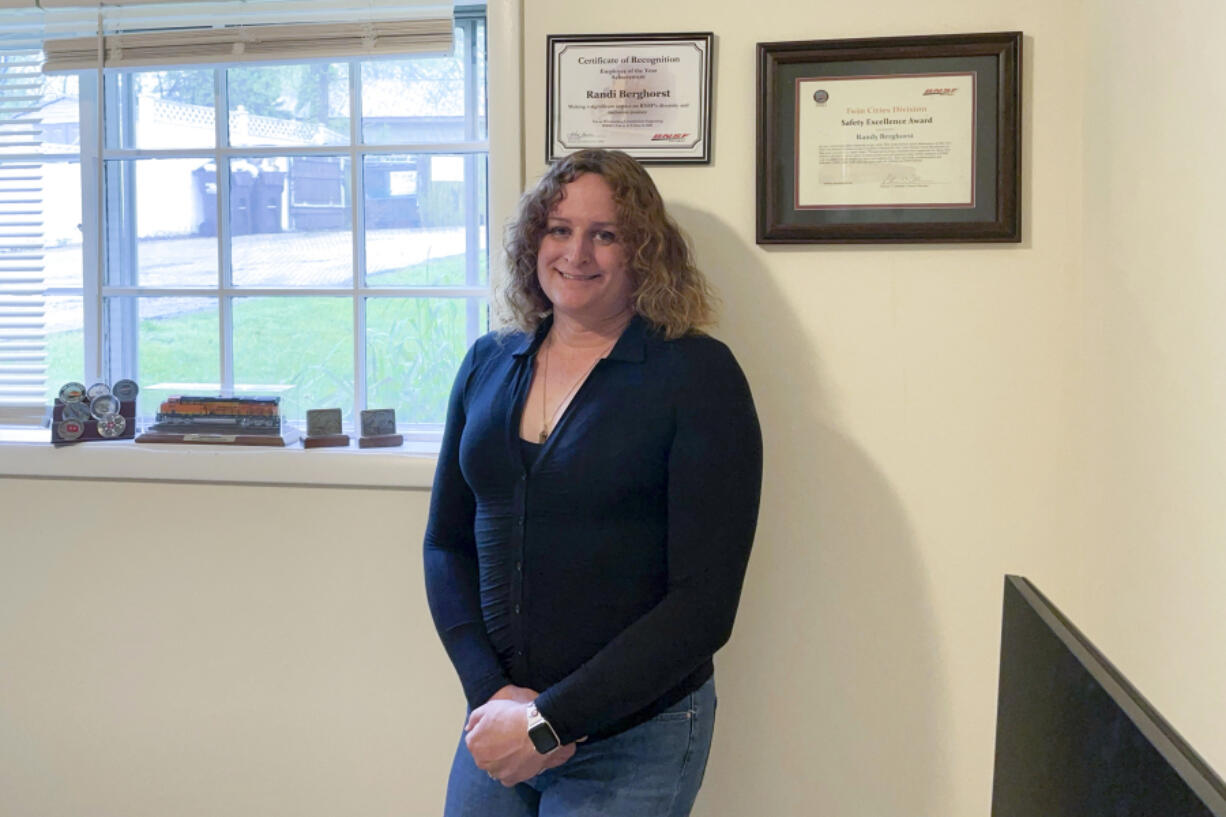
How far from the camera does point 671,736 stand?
5.23 ft

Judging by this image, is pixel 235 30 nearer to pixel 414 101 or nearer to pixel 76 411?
pixel 414 101

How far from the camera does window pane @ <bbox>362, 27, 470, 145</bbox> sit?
2330 mm

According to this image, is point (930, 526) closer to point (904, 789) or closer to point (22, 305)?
point (904, 789)

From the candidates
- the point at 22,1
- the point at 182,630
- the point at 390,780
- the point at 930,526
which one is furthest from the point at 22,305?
the point at 930,526

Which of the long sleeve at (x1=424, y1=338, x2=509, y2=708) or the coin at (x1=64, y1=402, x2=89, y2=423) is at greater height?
the coin at (x1=64, y1=402, x2=89, y2=423)

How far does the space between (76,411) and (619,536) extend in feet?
4.36

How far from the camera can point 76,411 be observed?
2.29 meters

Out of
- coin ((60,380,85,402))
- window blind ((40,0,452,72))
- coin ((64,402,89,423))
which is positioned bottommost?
coin ((64,402,89,423))

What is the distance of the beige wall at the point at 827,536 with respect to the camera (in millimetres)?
1686

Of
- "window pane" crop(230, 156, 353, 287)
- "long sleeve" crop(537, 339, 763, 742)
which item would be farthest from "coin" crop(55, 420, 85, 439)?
"long sleeve" crop(537, 339, 763, 742)

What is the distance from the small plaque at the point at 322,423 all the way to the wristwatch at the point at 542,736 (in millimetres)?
896

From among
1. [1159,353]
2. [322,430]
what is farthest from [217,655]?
[1159,353]

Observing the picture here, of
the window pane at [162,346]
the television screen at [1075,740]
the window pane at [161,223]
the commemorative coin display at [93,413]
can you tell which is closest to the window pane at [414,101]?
the window pane at [161,223]

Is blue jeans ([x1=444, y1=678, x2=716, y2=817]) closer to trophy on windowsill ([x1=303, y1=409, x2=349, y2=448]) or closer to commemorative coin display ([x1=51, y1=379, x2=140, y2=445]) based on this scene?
trophy on windowsill ([x1=303, y1=409, x2=349, y2=448])
